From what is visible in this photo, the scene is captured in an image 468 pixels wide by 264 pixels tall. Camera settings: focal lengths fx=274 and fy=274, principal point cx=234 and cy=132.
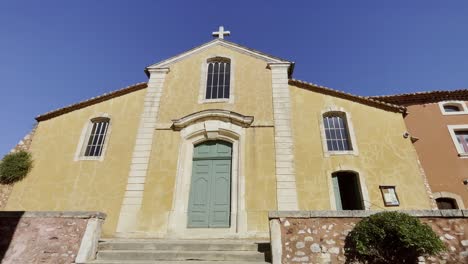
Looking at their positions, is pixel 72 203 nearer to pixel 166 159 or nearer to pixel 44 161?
pixel 44 161

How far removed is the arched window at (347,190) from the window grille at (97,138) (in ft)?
28.7

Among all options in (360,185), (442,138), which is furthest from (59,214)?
(442,138)

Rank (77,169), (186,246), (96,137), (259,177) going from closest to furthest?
(186,246)
(259,177)
(77,169)
(96,137)

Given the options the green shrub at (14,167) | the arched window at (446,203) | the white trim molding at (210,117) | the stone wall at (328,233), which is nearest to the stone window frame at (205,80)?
the white trim molding at (210,117)

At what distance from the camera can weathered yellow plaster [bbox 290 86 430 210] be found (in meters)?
9.02

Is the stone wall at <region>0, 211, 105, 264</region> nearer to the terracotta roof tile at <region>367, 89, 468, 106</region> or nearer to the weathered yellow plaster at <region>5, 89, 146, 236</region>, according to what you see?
the weathered yellow plaster at <region>5, 89, 146, 236</region>

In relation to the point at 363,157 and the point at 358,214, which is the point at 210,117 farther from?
the point at 358,214

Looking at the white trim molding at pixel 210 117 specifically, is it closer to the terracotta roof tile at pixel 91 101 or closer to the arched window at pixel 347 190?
the terracotta roof tile at pixel 91 101

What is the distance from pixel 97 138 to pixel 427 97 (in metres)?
16.1

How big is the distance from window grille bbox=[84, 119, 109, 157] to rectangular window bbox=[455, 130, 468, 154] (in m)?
16.1

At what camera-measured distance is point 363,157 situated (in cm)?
972

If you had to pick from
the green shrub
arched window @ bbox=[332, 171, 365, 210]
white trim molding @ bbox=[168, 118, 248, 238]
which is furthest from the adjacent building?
the green shrub

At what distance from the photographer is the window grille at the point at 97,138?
10591 mm

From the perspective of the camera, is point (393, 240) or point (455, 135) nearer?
point (393, 240)
